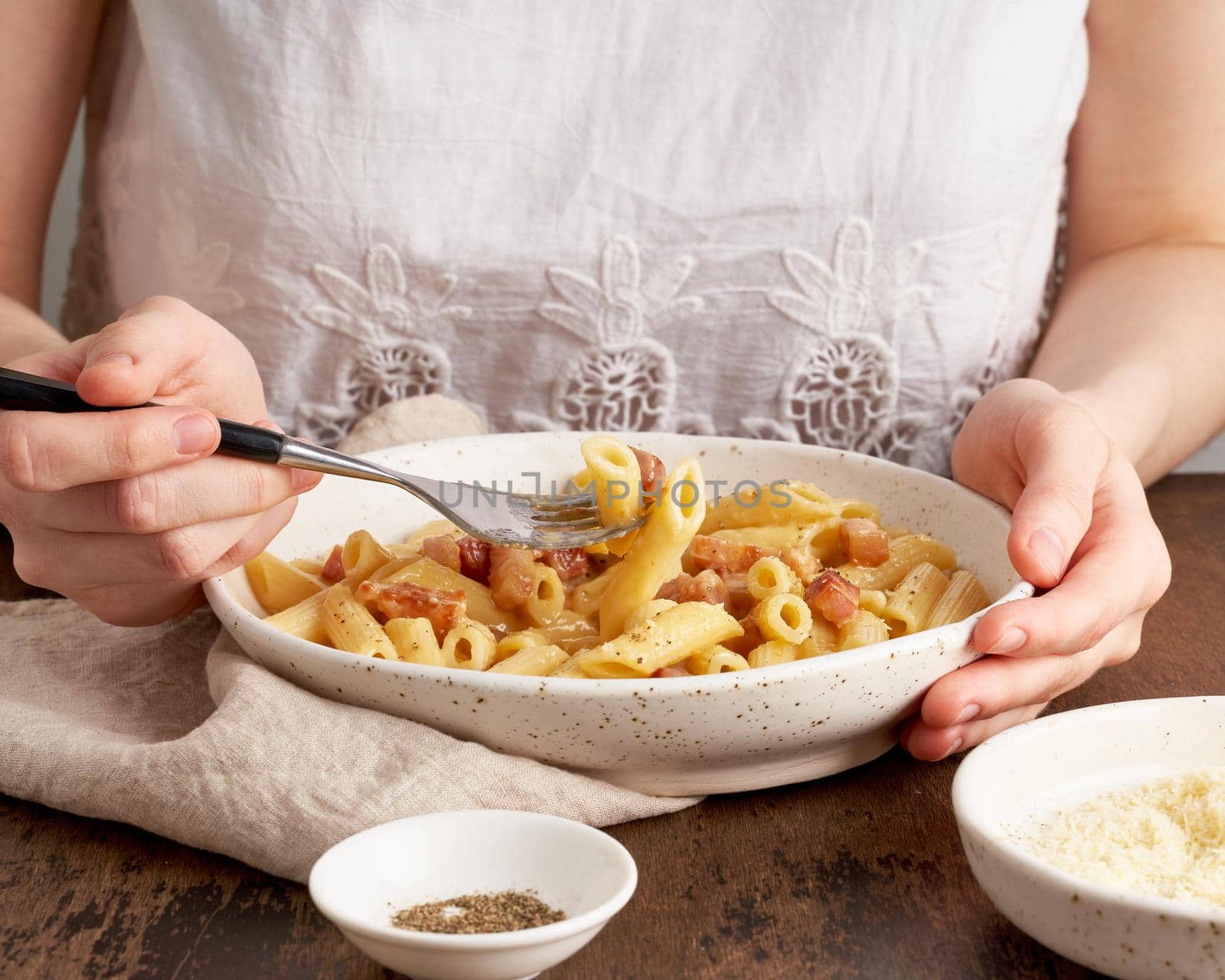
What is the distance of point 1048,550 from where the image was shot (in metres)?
1.14

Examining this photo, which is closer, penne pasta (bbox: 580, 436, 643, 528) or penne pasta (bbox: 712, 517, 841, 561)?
penne pasta (bbox: 580, 436, 643, 528)

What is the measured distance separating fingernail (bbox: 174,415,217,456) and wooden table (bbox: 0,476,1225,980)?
1.19 ft

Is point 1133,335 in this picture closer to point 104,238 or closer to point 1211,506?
point 1211,506

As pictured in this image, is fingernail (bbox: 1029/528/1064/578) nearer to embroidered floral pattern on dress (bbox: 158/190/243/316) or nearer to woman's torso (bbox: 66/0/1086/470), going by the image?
woman's torso (bbox: 66/0/1086/470)

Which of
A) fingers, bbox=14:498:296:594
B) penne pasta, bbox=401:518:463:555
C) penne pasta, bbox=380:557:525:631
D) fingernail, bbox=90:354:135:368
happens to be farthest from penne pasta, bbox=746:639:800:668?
fingernail, bbox=90:354:135:368

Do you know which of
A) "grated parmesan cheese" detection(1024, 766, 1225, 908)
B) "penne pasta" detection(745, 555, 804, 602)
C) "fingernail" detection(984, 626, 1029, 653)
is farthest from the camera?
"penne pasta" detection(745, 555, 804, 602)

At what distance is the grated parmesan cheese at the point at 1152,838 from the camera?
844mm

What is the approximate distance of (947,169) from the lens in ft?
6.33

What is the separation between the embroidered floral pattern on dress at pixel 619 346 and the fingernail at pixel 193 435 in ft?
3.07

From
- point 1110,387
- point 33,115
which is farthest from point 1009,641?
point 33,115

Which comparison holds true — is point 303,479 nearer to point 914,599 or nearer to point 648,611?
point 648,611

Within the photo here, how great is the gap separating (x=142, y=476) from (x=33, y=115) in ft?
3.69

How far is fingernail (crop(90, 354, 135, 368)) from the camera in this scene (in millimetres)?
1016

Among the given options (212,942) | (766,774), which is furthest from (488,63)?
(212,942)
